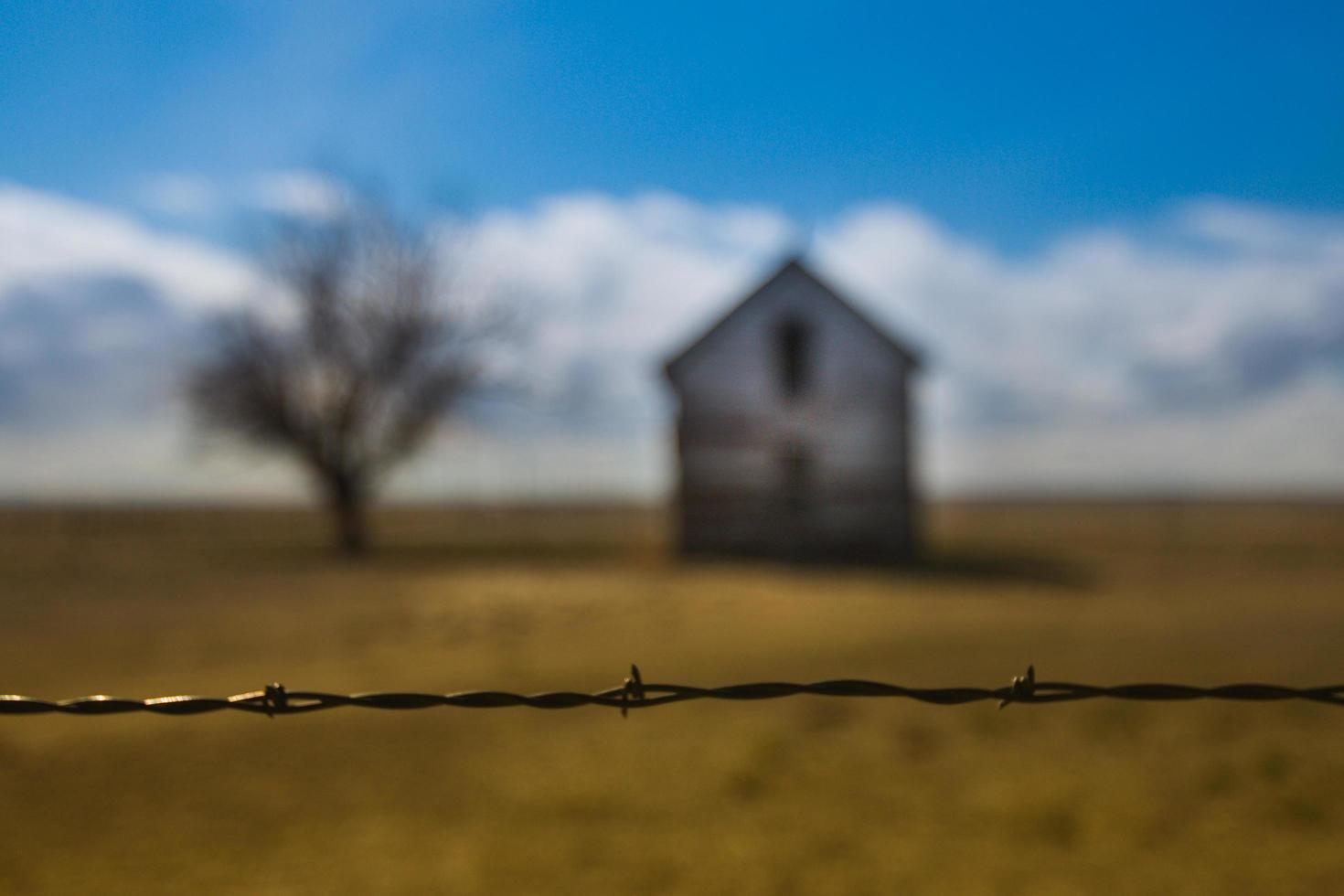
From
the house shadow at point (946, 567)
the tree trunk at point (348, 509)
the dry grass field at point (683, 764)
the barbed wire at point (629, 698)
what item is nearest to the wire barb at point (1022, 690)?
the barbed wire at point (629, 698)

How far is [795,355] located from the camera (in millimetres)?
23297

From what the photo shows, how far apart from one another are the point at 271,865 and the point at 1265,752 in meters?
6.86

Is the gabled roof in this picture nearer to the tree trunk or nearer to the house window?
the house window

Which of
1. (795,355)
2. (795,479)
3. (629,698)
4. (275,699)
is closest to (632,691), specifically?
(629,698)

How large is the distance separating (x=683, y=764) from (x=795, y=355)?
17.9 metres

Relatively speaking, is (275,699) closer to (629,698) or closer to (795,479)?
(629,698)

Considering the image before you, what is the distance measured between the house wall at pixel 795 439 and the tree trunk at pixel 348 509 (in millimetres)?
14691


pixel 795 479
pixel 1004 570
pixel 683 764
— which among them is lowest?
pixel 683 764

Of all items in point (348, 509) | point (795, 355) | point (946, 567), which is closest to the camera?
point (946, 567)

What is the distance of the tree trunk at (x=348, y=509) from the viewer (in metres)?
31.5

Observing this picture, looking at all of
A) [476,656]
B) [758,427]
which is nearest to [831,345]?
[758,427]

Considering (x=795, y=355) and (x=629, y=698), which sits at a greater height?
(x=795, y=355)

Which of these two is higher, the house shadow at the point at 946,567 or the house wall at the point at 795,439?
the house wall at the point at 795,439

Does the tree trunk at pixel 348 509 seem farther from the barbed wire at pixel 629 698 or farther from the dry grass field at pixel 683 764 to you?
the barbed wire at pixel 629 698
